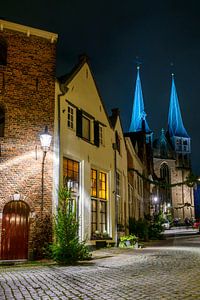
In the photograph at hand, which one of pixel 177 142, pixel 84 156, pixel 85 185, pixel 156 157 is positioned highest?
Answer: pixel 177 142

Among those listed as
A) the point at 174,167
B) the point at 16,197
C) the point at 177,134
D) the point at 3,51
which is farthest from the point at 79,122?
the point at 177,134

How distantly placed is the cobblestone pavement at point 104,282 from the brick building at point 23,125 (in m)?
2.92

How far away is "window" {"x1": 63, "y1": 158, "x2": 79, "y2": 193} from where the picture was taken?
15368mm

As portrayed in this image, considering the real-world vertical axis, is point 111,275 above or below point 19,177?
below

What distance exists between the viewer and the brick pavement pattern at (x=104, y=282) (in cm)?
652

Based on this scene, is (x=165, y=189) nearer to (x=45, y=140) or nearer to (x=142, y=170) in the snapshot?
(x=142, y=170)

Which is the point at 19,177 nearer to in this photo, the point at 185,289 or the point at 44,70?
the point at 44,70

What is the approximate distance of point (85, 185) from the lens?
54.7 ft

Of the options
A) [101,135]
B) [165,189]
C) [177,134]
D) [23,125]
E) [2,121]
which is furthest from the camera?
[177,134]

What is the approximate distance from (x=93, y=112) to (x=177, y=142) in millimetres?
88233

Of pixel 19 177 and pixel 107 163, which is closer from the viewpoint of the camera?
pixel 19 177

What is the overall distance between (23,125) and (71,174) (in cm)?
331

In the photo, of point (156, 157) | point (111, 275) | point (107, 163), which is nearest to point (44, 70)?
point (107, 163)

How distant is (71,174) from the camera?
1593 cm
